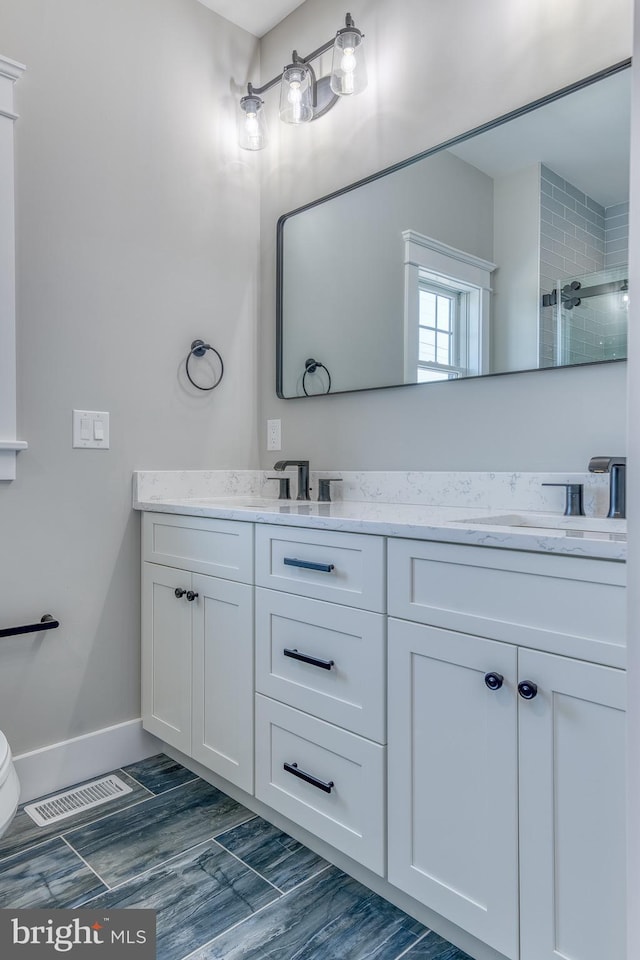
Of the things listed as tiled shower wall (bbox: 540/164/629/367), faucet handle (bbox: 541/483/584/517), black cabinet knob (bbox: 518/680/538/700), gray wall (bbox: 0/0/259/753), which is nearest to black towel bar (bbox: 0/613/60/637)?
gray wall (bbox: 0/0/259/753)

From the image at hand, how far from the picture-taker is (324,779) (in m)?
1.37

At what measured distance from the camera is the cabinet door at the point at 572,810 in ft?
2.99

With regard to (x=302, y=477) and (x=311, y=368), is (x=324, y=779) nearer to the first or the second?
(x=302, y=477)

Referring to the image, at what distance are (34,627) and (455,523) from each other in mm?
1263

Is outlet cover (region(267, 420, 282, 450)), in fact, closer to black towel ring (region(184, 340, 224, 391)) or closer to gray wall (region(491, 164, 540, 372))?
black towel ring (region(184, 340, 224, 391))

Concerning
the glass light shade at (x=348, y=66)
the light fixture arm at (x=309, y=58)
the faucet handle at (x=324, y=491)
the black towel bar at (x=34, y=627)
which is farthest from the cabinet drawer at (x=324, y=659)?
the light fixture arm at (x=309, y=58)

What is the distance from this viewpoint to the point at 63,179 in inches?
72.4

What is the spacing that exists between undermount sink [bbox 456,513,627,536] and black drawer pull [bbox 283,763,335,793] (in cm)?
66

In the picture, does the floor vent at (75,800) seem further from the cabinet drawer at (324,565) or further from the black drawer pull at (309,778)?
the cabinet drawer at (324,565)

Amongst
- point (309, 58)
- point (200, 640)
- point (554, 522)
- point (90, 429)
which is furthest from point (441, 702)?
point (309, 58)

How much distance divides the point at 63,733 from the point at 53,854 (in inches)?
15.9

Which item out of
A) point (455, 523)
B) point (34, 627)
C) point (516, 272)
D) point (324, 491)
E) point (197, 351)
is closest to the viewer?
point (455, 523)

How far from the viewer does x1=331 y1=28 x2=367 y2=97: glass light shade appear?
6.27ft

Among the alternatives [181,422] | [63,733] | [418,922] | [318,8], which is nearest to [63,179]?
[181,422]
